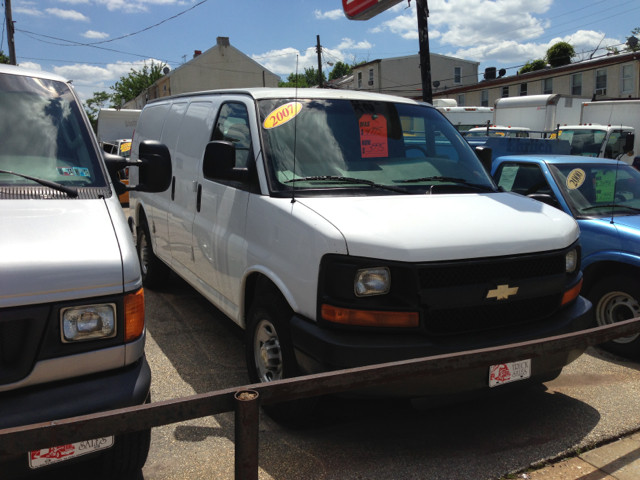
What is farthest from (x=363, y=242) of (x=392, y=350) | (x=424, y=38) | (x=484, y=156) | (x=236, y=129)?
(x=424, y=38)

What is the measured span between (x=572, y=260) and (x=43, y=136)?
10.9 ft

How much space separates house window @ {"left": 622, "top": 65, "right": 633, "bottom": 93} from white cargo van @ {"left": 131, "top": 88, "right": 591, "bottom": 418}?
2720 centimetres

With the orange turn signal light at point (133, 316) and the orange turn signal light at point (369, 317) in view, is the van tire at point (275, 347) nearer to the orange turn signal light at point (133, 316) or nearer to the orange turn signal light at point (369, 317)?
the orange turn signal light at point (369, 317)

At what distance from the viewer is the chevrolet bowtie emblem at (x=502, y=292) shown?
121 inches

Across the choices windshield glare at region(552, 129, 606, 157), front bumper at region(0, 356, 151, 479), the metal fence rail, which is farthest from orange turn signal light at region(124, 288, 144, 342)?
windshield glare at region(552, 129, 606, 157)

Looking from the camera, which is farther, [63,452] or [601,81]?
[601,81]

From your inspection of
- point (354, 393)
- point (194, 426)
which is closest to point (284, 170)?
point (354, 393)

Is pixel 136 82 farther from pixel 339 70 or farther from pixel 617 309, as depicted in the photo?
pixel 617 309

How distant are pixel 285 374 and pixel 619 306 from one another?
10.7ft

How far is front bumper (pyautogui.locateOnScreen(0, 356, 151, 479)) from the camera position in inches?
83.3

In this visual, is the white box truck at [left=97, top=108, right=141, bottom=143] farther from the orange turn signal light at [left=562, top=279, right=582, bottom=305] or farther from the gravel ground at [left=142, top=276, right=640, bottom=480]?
the orange turn signal light at [left=562, top=279, right=582, bottom=305]

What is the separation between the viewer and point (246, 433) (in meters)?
2.01

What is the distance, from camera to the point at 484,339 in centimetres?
305

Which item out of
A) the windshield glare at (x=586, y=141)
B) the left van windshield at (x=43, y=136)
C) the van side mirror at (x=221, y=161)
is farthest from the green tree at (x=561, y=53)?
the left van windshield at (x=43, y=136)
